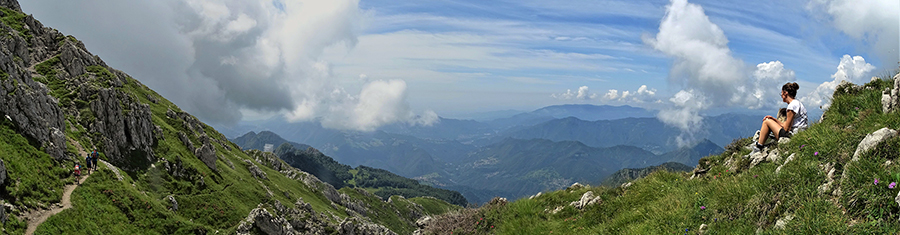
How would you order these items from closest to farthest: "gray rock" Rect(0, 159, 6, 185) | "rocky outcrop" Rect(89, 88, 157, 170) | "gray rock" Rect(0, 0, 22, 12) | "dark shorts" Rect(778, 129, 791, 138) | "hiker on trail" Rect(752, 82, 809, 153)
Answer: "dark shorts" Rect(778, 129, 791, 138) → "hiker on trail" Rect(752, 82, 809, 153) → "gray rock" Rect(0, 159, 6, 185) → "rocky outcrop" Rect(89, 88, 157, 170) → "gray rock" Rect(0, 0, 22, 12)

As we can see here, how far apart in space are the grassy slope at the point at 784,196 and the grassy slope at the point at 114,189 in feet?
135

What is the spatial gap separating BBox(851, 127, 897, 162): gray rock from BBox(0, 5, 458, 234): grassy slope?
46.8m

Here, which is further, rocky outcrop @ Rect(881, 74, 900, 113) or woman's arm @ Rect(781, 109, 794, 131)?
woman's arm @ Rect(781, 109, 794, 131)

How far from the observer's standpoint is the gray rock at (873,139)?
918 cm

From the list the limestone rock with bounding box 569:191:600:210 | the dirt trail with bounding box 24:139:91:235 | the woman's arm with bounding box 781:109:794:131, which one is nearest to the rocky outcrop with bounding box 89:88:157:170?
the dirt trail with bounding box 24:139:91:235

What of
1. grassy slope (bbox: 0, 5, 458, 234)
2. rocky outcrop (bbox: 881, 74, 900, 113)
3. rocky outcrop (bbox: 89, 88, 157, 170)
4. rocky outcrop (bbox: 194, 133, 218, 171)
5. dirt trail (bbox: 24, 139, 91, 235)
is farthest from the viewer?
rocky outcrop (bbox: 194, 133, 218, 171)

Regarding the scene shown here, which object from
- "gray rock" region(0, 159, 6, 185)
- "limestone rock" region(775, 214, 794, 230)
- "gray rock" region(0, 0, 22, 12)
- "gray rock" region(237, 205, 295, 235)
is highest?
"gray rock" region(0, 0, 22, 12)

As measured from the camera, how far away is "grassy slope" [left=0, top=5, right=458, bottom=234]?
36031 mm

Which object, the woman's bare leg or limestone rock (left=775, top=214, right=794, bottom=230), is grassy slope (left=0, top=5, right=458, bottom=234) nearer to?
limestone rock (left=775, top=214, right=794, bottom=230)

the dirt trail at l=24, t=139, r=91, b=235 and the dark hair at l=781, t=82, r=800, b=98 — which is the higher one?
the dark hair at l=781, t=82, r=800, b=98

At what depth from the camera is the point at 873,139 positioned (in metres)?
9.34

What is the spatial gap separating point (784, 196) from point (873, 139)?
7.79 ft

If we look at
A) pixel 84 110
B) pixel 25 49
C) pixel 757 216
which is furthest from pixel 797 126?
pixel 25 49

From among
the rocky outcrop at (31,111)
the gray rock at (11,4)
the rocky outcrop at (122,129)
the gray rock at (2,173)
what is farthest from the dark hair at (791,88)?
the gray rock at (11,4)
